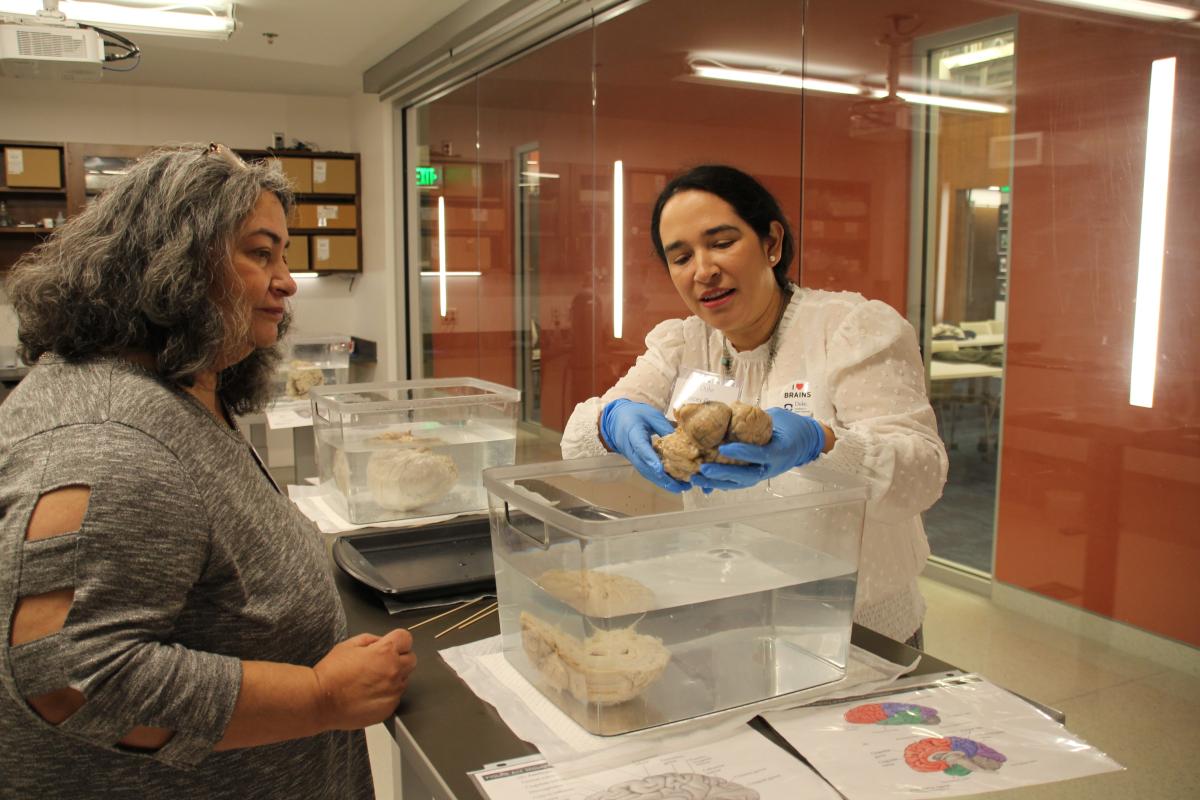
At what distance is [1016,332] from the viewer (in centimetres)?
268

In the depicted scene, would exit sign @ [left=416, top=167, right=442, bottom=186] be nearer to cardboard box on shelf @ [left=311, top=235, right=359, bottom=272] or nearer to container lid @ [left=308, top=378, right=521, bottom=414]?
cardboard box on shelf @ [left=311, top=235, right=359, bottom=272]

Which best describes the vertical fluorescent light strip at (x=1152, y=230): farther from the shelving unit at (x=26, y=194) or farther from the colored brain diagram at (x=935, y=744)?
the shelving unit at (x=26, y=194)

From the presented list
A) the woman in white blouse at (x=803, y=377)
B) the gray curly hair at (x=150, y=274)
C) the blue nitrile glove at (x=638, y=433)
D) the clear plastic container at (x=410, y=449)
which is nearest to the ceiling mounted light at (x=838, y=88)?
the woman in white blouse at (x=803, y=377)

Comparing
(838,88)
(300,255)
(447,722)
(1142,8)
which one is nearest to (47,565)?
(447,722)

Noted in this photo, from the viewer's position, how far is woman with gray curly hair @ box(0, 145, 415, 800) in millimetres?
792

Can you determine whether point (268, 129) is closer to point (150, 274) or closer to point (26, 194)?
point (26, 194)

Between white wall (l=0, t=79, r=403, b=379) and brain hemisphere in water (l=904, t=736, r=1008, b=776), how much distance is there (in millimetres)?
5373

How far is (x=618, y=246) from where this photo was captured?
12.1ft

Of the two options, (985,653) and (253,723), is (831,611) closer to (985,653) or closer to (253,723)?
(253,723)

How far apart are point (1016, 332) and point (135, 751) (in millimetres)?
2545

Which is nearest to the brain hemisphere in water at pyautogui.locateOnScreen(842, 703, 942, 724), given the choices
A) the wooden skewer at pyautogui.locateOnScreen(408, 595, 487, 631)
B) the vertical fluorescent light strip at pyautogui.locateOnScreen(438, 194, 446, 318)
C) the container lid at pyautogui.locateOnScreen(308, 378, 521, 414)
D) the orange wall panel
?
the wooden skewer at pyautogui.locateOnScreen(408, 595, 487, 631)

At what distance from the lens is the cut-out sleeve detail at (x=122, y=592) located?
0.78 meters

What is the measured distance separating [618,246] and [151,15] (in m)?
2.41

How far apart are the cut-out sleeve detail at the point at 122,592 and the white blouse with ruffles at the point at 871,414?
81 cm
